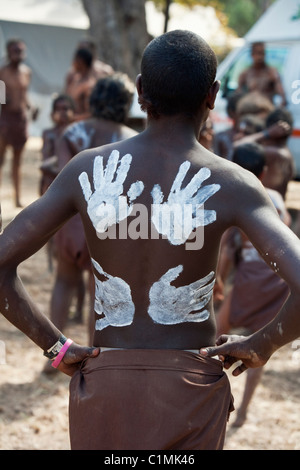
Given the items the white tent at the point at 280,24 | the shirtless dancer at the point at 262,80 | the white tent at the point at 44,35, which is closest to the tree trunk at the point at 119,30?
the white tent at the point at 280,24

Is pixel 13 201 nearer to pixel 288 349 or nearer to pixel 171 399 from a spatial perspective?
pixel 288 349

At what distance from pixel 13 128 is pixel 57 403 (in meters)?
5.66

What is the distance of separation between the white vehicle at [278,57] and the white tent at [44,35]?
9.89 m

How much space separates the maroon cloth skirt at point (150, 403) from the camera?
6.20ft

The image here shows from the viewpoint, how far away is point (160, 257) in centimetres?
197

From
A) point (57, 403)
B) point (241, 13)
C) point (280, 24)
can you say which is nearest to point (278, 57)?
point (280, 24)

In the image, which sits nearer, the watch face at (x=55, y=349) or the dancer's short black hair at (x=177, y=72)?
the dancer's short black hair at (x=177, y=72)

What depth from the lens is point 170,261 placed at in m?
1.97

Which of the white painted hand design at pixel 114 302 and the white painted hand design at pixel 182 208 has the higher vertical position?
the white painted hand design at pixel 182 208

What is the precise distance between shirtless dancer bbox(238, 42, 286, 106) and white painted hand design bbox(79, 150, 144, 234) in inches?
266

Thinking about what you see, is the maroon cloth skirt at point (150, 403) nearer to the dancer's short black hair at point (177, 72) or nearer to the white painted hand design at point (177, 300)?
the white painted hand design at point (177, 300)

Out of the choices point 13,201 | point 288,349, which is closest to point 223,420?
point 288,349

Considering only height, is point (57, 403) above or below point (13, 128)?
above

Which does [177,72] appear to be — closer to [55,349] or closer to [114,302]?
[114,302]
